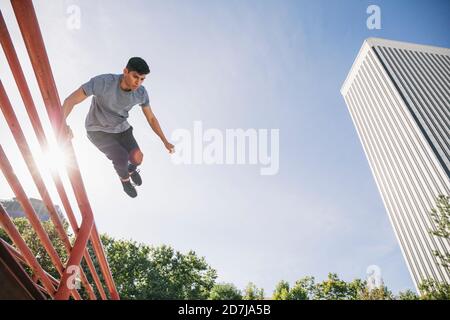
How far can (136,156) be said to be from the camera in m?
4.05

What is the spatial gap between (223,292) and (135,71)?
97.4 ft

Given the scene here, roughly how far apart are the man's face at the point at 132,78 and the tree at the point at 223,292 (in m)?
28.3

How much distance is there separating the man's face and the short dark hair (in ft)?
0.15

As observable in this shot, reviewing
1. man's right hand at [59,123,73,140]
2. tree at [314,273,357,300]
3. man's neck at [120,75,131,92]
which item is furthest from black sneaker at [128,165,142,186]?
tree at [314,273,357,300]

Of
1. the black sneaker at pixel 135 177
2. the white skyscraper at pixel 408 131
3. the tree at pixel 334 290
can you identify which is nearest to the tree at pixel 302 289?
the tree at pixel 334 290

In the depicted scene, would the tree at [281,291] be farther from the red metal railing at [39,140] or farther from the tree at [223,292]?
the red metal railing at [39,140]

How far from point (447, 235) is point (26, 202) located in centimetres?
3080

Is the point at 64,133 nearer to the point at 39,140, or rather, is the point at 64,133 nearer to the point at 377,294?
the point at 39,140

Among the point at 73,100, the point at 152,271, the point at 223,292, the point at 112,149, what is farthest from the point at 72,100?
the point at 223,292

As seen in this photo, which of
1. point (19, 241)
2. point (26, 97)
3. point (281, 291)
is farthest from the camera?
point (281, 291)

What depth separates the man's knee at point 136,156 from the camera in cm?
404

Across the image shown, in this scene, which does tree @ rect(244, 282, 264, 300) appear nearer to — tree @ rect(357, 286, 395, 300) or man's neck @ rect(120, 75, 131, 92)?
tree @ rect(357, 286, 395, 300)

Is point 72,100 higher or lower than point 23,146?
higher
